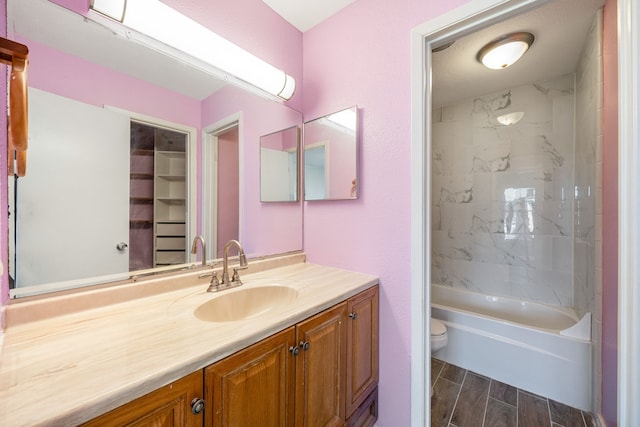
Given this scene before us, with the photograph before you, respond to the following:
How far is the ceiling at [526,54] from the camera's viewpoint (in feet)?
4.40

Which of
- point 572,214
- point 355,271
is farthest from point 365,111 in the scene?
point 572,214

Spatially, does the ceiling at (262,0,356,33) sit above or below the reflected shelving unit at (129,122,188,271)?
above

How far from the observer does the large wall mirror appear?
0.78 m

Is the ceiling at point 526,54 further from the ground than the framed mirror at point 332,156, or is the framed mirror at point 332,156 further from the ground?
the ceiling at point 526,54

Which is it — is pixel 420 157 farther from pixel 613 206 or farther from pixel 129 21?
pixel 129 21

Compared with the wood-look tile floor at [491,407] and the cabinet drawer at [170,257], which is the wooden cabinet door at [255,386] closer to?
the cabinet drawer at [170,257]

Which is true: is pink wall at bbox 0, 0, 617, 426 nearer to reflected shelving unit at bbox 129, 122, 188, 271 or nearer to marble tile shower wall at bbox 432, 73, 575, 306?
reflected shelving unit at bbox 129, 122, 188, 271

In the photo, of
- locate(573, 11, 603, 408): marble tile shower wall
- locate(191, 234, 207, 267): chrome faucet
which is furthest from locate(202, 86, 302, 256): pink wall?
locate(573, 11, 603, 408): marble tile shower wall

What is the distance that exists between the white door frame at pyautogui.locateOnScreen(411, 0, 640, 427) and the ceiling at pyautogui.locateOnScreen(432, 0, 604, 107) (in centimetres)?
23

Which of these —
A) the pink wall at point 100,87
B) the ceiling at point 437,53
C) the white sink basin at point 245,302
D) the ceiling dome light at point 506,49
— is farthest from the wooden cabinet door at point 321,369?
the ceiling dome light at point 506,49

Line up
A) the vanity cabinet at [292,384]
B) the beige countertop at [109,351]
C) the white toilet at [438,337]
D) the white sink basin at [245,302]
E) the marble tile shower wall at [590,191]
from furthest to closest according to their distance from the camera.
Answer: the white toilet at [438,337]
the marble tile shower wall at [590,191]
the white sink basin at [245,302]
the vanity cabinet at [292,384]
the beige countertop at [109,351]

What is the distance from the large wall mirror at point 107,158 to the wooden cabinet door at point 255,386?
2.02ft

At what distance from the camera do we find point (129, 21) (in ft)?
2.87

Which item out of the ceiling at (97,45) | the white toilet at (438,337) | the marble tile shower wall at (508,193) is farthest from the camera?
the marble tile shower wall at (508,193)
